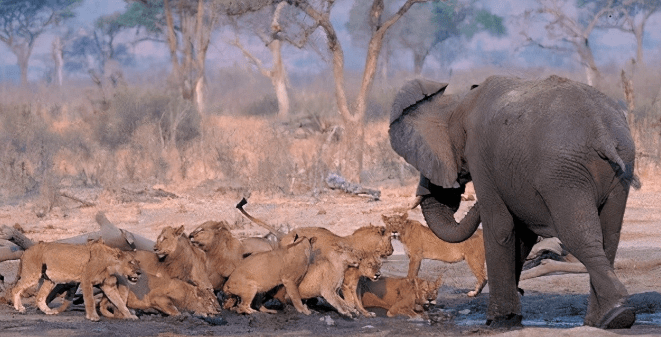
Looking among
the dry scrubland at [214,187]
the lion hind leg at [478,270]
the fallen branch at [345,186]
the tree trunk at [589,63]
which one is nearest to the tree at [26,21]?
the dry scrubland at [214,187]

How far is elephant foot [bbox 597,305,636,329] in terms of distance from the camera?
6953mm

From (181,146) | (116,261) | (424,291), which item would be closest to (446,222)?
(424,291)

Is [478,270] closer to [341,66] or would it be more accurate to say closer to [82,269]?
[82,269]

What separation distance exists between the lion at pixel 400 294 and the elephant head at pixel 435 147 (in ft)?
Answer: 1.61

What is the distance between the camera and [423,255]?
34.2ft

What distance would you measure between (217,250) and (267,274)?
65 centimetres

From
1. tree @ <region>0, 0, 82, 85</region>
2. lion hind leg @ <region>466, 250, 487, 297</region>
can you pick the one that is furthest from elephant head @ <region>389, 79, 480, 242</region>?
tree @ <region>0, 0, 82, 85</region>

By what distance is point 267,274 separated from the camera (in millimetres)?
8711

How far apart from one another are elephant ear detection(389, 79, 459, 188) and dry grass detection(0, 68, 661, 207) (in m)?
7.99

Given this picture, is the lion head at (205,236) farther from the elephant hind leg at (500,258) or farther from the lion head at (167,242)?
the elephant hind leg at (500,258)

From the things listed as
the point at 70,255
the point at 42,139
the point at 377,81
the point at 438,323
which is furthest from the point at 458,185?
the point at 377,81

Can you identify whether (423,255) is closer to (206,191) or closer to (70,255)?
(70,255)

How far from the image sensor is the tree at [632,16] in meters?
46.9

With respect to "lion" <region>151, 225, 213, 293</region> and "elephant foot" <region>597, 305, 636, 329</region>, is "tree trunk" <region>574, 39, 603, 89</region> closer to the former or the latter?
"lion" <region>151, 225, 213, 293</region>
